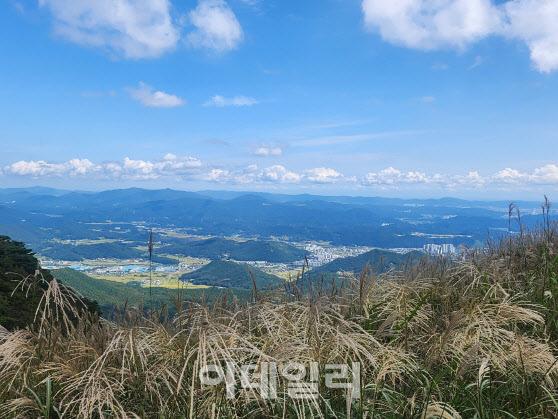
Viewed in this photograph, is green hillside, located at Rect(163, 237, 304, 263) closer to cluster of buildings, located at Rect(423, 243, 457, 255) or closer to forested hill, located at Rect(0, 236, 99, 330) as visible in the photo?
forested hill, located at Rect(0, 236, 99, 330)

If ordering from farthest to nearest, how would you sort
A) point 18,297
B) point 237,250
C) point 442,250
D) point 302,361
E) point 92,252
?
point 237,250, point 92,252, point 18,297, point 442,250, point 302,361

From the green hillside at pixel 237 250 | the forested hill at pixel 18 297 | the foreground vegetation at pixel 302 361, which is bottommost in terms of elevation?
the green hillside at pixel 237 250

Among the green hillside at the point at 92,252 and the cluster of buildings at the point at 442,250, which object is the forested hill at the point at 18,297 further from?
the green hillside at the point at 92,252

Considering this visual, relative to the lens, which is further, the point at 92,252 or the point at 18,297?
the point at 92,252

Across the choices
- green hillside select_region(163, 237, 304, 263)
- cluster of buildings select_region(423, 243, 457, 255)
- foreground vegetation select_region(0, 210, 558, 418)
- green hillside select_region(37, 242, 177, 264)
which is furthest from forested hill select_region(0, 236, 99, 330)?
green hillside select_region(37, 242, 177, 264)

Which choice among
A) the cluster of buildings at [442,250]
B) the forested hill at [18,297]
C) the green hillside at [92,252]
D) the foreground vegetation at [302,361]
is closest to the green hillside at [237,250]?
the green hillside at [92,252]

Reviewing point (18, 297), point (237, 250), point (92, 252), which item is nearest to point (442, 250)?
point (18, 297)

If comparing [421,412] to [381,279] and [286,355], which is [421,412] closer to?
[286,355]

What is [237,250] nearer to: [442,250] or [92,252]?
[92,252]
